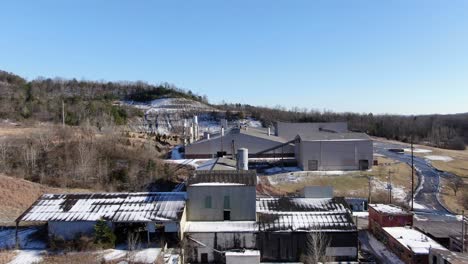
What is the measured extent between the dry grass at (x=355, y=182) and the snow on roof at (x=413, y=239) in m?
12.4

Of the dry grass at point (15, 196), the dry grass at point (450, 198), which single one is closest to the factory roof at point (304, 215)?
the dry grass at point (15, 196)

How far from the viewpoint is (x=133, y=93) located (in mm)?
107250

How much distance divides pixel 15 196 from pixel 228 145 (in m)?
23.0

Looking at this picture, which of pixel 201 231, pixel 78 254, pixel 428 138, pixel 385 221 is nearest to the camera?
pixel 78 254

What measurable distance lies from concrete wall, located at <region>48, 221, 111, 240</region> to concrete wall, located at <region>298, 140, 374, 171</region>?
26.7 m

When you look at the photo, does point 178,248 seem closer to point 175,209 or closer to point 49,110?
point 175,209

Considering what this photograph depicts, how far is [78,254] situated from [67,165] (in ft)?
70.0

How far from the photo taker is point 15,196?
2767cm

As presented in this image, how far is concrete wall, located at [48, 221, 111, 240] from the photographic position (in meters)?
18.9

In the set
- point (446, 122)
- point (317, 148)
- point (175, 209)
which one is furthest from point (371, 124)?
point (175, 209)

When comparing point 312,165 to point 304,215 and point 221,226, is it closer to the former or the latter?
point 304,215

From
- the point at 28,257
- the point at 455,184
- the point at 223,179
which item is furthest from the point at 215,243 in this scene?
the point at 455,184

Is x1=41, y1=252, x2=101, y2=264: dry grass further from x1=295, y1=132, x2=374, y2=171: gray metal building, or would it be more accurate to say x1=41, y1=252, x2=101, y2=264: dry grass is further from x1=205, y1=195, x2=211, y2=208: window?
x1=295, y1=132, x2=374, y2=171: gray metal building

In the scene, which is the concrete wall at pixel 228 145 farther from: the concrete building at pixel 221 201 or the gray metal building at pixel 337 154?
the concrete building at pixel 221 201
